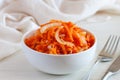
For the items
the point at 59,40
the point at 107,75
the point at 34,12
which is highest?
the point at 34,12

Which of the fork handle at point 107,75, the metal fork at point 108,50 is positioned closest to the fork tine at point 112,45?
the metal fork at point 108,50

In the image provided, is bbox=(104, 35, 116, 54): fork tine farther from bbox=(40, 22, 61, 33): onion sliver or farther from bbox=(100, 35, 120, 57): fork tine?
bbox=(40, 22, 61, 33): onion sliver

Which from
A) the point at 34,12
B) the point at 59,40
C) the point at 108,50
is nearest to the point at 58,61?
the point at 59,40

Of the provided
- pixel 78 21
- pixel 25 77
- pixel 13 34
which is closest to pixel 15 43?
pixel 13 34

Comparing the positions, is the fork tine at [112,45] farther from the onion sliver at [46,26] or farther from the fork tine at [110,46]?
the onion sliver at [46,26]

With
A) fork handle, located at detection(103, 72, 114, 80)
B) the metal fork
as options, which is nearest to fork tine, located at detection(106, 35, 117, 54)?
the metal fork

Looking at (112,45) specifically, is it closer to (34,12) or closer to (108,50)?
(108,50)
